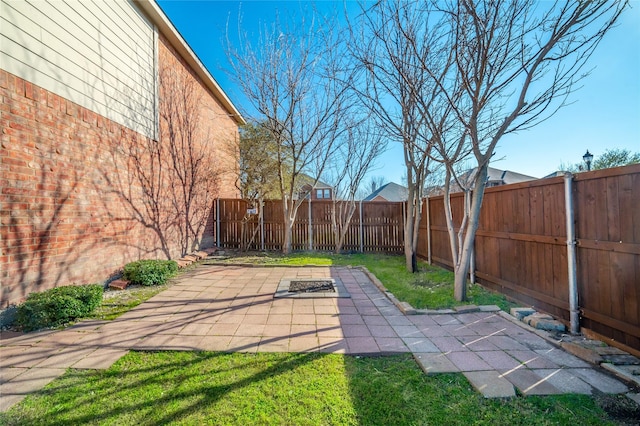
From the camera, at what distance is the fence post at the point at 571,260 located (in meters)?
2.79

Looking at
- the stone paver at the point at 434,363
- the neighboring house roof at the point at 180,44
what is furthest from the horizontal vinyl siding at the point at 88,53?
the stone paver at the point at 434,363

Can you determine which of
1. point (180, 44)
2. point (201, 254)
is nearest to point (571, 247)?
point (201, 254)

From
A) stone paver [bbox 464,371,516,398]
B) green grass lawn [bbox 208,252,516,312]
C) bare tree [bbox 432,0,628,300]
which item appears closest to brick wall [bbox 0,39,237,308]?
green grass lawn [bbox 208,252,516,312]

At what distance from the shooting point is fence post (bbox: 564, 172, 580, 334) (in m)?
2.79

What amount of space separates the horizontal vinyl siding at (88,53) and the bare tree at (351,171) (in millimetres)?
5217

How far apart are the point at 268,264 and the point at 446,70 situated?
5.36 meters

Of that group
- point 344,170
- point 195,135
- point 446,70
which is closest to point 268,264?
point 344,170

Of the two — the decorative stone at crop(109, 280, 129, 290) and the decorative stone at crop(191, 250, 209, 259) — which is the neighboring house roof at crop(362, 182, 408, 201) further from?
the decorative stone at crop(109, 280, 129, 290)

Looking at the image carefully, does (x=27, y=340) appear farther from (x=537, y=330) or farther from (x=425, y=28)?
(x=425, y=28)

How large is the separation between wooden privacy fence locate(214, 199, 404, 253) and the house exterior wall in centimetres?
242

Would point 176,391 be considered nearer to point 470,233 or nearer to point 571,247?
point 470,233

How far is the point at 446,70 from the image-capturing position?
4.23 metres

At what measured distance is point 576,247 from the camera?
9.26 feet

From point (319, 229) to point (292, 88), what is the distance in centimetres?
431
